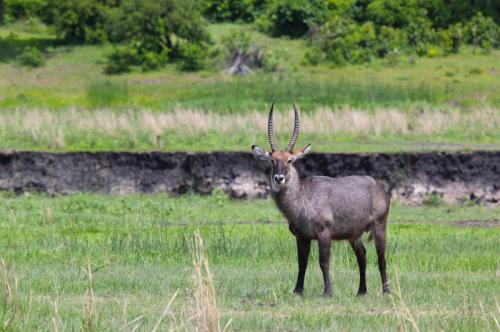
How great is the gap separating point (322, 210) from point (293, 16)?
3589cm

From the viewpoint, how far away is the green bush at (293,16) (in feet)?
152

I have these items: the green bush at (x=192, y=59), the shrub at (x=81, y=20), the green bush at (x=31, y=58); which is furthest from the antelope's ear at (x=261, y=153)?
the shrub at (x=81, y=20)

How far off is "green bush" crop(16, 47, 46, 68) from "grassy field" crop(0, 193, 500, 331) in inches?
812

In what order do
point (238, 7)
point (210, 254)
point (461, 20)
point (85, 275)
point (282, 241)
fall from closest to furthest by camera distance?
point (85, 275), point (210, 254), point (282, 241), point (461, 20), point (238, 7)

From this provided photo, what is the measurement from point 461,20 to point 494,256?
1272 inches

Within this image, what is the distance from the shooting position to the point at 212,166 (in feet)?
75.7

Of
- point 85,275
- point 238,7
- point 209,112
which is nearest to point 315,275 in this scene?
point 85,275

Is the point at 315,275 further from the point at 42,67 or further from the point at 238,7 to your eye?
the point at 238,7

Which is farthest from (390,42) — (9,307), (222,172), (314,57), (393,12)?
(9,307)

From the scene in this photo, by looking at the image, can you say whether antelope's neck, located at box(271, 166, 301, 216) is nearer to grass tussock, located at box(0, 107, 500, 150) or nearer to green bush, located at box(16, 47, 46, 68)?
grass tussock, located at box(0, 107, 500, 150)

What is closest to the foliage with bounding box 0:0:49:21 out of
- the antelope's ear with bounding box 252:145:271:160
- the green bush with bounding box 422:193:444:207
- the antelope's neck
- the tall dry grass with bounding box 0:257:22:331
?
the green bush with bounding box 422:193:444:207

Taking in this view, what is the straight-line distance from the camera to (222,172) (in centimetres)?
2298

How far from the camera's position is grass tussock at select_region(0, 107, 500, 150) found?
24.9 metres

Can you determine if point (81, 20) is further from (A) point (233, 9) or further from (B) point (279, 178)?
(B) point (279, 178)
